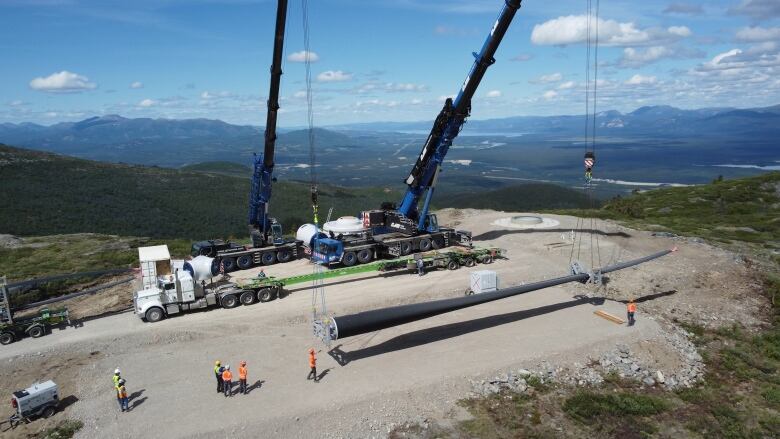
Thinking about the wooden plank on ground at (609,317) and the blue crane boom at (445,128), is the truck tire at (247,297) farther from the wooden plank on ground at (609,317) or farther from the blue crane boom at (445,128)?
the wooden plank on ground at (609,317)

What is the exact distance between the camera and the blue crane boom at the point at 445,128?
33.9 meters

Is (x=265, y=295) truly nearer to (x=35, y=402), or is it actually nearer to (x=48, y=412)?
(x=48, y=412)

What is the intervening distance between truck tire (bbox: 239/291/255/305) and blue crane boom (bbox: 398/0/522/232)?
15.4m

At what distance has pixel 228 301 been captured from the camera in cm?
2861

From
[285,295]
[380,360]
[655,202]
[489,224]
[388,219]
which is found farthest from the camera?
[655,202]

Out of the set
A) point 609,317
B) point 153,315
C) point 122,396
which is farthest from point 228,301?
point 609,317

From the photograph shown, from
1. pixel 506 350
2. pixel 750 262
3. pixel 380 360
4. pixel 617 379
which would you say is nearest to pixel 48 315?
pixel 380 360

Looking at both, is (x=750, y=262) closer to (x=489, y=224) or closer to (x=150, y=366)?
(x=489, y=224)

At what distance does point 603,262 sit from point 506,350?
17198 millimetres

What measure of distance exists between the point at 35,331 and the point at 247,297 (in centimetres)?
1033

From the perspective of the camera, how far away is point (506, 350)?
23.7 meters

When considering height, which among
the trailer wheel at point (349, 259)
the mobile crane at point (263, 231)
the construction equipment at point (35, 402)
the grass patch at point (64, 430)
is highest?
the mobile crane at point (263, 231)

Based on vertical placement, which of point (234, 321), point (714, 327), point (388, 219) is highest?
point (388, 219)

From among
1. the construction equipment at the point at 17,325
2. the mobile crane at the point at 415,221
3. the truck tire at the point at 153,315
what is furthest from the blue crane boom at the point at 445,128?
the construction equipment at the point at 17,325
